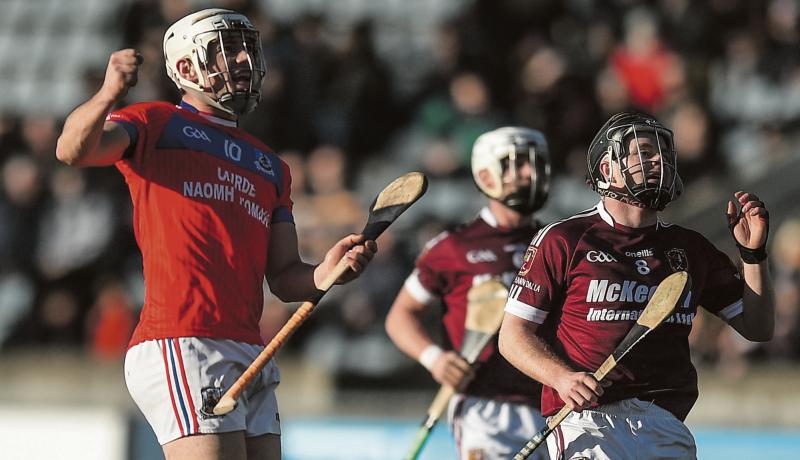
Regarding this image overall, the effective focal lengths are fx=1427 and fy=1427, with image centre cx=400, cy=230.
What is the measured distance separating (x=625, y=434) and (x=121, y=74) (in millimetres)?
2186

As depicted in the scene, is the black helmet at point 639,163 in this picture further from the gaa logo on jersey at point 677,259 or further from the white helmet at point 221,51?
the white helmet at point 221,51

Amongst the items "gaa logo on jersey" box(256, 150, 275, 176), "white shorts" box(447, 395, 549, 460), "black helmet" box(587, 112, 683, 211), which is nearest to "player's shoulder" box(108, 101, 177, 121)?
"gaa logo on jersey" box(256, 150, 275, 176)

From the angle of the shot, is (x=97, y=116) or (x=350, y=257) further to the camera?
(x=350, y=257)

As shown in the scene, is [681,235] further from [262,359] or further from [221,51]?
[221,51]

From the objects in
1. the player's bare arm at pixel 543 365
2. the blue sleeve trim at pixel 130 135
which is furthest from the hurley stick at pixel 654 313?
the blue sleeve trim at pixel 130 135

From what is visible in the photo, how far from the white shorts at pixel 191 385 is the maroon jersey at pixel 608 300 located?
3.35 ft

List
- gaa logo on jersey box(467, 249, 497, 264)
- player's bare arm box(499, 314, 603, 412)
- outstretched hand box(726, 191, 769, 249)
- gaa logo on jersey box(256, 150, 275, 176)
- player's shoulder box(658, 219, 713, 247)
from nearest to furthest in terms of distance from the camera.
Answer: player's bare arm box(499, 314, 603, 412), outstretched hand box(726, 191, 769, 249), player's shoulder box(658, 219, 713, 247), gaa logo on jersey box(256, 150, 275, 176), gaa logo on jersey box(467, 249, 497, 264)

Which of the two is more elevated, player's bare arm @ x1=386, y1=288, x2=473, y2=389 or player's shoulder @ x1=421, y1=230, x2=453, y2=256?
player's shoulder @ x1=421, y1=230, x2=453, y2=256

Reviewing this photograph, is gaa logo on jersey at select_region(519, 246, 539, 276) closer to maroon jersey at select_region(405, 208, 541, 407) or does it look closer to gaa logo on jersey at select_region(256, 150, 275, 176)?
gaa logo on jersey at select_region(256, 150, 275, 176)

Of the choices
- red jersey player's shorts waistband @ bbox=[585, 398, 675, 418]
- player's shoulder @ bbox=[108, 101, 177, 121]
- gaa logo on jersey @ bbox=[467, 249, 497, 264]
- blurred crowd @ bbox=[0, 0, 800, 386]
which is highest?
blurred crowd @ bbox=[0, 0, 800, 386]

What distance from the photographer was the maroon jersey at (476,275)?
6.82 metres

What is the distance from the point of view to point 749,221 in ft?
17.4

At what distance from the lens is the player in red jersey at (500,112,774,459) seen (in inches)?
204

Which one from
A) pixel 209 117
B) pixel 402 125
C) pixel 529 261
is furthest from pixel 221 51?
pixel 402 125
